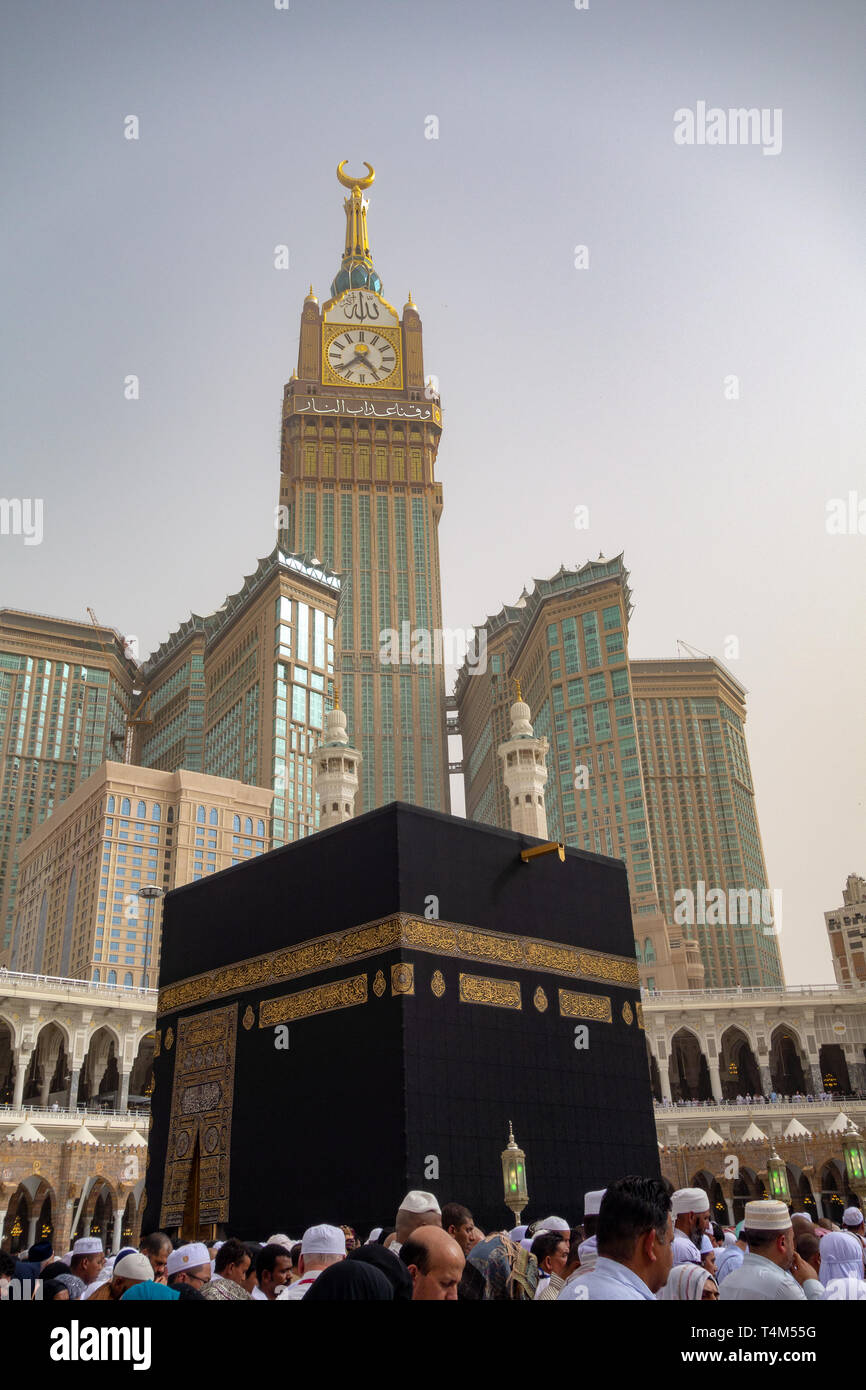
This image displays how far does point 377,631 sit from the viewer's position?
8294 cm

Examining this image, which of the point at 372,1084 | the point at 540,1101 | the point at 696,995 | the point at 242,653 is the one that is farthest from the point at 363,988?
the point at 242,653

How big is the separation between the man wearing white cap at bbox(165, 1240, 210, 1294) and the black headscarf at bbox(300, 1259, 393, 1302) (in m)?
2.18

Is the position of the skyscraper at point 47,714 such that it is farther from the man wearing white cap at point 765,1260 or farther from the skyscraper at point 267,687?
the man wearing white cap at point 765,1260

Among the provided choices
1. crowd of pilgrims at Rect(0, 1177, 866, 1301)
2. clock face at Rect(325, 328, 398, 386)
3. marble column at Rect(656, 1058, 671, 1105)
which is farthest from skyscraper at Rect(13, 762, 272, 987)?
crowd of pilgrims at Rect(0, 1177, 866, 1301)

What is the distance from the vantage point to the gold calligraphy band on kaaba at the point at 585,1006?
15.1 m

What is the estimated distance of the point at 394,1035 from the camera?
517 inches

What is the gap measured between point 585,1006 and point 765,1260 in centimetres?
1263

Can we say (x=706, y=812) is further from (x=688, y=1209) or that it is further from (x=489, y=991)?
(x=688, y=1209)

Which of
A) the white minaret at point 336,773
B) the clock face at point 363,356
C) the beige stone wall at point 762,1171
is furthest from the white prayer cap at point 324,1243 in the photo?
the clock face at point 363,356

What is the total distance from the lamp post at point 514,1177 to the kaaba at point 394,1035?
26 cm

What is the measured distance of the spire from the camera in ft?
302

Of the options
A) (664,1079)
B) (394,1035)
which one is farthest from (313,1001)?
(664,1079)

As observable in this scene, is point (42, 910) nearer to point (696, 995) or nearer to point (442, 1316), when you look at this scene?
point (696, 995)

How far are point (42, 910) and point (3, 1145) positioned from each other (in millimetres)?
41333
